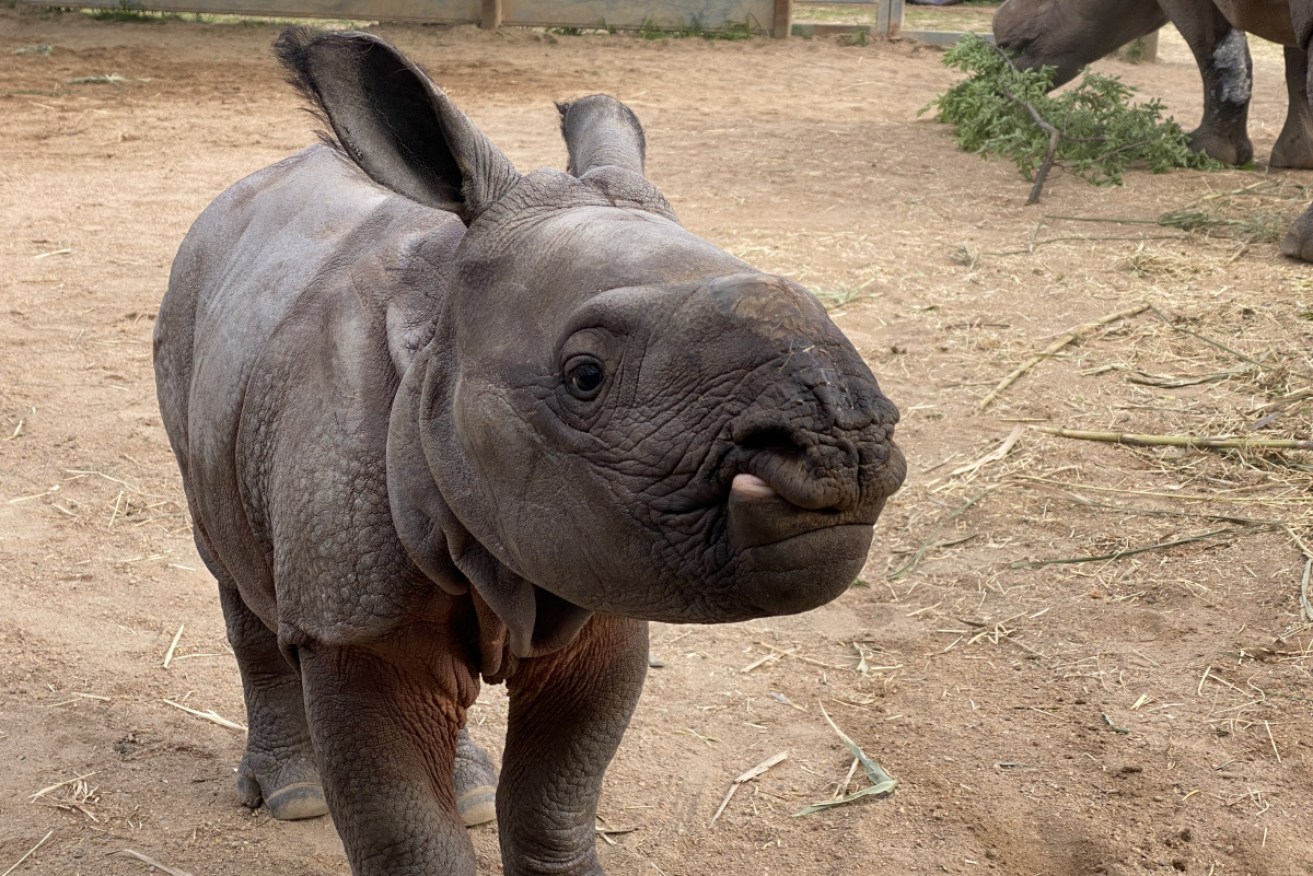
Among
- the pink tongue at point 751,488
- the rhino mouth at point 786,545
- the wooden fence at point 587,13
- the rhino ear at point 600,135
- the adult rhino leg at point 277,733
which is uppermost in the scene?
the rhino ear at point 600,135

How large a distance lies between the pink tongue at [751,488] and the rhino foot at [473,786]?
2.06 metres

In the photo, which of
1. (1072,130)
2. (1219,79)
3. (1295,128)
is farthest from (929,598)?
(1219,79)

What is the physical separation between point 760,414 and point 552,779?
1.43 metres

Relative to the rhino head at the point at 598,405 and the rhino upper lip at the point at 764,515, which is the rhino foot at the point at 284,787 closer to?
the rhino head at the point at 598,405

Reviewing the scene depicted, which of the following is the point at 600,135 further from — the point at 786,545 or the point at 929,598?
the point at 929,598

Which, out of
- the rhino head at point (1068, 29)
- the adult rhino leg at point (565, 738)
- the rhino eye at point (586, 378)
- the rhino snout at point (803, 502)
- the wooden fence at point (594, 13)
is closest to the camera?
the rhino snout at point (803, 502)

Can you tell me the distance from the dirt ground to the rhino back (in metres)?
Result: 1.08

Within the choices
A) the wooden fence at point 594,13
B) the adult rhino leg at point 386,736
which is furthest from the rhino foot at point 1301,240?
the wooden fence at point 594,13

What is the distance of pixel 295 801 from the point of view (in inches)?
145

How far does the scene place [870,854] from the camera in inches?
142

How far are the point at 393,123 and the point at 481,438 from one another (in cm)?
58

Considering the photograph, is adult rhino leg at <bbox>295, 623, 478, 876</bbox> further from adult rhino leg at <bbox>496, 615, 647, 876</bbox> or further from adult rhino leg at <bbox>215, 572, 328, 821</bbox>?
adult rhino leg at <bbox>215, 572, 328, 821</bbox>

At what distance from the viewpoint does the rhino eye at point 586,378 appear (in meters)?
2.02

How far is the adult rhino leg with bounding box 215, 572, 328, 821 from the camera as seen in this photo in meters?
3.69
